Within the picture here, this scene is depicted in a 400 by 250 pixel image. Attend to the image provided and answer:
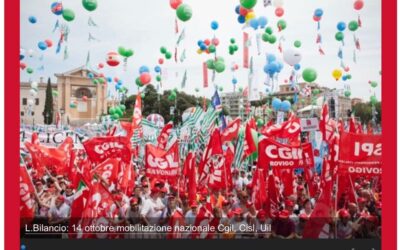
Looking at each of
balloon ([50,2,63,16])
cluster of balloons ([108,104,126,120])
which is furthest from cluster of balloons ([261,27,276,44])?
balloon ([50,2,63,16])

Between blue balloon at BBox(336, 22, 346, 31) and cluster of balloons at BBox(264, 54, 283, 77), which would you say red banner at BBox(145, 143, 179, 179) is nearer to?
cluster of balloons at BBox(264, 54, 283, 77)

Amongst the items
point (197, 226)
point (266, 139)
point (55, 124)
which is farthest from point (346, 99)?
point (55, 124)

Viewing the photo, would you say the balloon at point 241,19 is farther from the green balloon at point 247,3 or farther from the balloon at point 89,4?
the balloon at point 89,4

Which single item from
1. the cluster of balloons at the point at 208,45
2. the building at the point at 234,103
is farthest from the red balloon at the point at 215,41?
the building at the point at 234,103

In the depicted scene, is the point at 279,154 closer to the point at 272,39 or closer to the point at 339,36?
the point at 272,39

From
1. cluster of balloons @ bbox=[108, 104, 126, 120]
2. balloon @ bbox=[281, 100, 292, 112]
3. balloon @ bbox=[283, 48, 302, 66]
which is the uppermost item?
balloon @ bbox=[283, 48, 302, 66]

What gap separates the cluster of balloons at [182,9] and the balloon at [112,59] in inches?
25.2

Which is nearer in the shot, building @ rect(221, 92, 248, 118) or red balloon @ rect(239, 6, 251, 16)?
red balloon @ rect(239, 6, 251, 16)

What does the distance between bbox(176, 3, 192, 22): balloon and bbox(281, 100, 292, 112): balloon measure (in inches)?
50.8

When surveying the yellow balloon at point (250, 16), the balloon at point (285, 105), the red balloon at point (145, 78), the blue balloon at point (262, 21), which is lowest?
the balloon at point (285, 105)

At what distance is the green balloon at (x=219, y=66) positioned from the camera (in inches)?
204

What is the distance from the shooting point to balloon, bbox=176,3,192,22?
16.6 ft

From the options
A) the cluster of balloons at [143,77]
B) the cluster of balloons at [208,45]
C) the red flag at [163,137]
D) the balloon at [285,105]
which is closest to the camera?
the cluster of balloons at [208,45]
